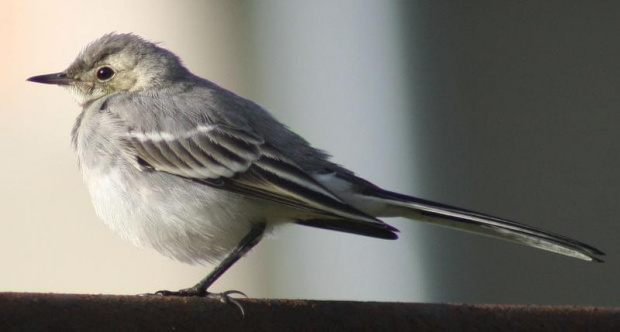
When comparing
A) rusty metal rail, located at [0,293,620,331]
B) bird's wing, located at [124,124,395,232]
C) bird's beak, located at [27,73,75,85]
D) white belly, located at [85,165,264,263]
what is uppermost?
bird's beak, located at [27,73,75,85]

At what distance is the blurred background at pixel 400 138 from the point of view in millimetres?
6387

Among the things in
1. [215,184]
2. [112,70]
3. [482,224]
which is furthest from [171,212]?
[112,70]

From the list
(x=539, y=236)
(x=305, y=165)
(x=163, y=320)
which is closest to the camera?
(x=163, y=320)

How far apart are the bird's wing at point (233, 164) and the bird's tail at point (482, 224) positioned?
0.13 meters

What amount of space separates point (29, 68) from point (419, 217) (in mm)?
4278

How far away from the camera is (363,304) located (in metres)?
2.50

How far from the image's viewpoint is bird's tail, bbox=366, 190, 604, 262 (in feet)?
11.0

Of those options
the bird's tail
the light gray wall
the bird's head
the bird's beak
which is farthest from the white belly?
the light gray wall

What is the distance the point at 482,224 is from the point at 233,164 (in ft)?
3.34

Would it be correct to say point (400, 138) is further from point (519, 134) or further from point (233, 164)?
point (233, 164)

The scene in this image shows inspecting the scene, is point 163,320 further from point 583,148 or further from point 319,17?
point 319,17

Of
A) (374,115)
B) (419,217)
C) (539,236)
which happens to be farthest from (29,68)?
(539,236)

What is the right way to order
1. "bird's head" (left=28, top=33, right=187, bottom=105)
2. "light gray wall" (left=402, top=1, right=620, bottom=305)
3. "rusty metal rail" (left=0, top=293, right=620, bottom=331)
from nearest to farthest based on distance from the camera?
"rusty metal rail" (left=0, top=293, right=620, bottom=331)
"bird's head" (left=28, top=33, right=187, bottom=105)
"light gray wall" (left=402, top=1, right=620, bottom=305)

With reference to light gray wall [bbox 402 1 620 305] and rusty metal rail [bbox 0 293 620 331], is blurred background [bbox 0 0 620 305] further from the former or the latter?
rusty metal rail [bbox 0 293 620 331]
